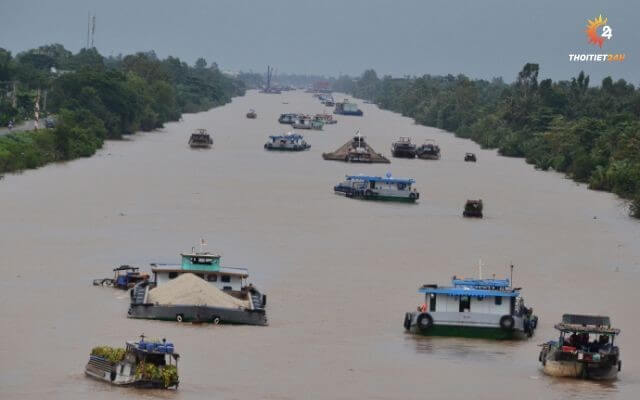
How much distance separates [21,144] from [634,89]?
58.3m

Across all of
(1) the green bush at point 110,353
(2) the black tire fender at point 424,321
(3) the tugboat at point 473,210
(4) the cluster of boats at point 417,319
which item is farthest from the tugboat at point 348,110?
(1) the green bush at point 110,353

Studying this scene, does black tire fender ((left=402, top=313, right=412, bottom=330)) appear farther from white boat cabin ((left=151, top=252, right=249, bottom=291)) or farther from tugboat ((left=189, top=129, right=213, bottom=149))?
tugboat ((left=189, top=129, right=213, bottom=149))

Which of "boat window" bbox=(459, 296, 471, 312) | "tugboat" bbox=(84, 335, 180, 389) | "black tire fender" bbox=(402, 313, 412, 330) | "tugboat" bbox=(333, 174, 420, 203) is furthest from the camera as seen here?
"tugboat" bbox=(333, 174, 420, 203)

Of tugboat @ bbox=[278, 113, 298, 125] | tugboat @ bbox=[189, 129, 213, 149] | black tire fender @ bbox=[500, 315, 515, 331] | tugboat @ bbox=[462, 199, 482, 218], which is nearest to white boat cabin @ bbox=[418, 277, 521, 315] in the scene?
black tire fender @ bbox=[500, 315, 515, 331]

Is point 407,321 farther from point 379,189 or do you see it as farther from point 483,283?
point 379,189

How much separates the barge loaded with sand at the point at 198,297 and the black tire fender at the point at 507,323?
427 centimetres

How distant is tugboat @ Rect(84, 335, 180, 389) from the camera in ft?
72.5

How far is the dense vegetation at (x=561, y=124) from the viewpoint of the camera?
64.5 m

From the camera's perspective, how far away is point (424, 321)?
27.5 m

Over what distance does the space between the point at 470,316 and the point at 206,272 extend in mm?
5253

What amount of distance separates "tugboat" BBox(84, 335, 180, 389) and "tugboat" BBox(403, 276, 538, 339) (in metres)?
6.39

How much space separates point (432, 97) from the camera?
143 meters

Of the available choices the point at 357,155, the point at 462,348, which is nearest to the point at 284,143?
the point at 357,155

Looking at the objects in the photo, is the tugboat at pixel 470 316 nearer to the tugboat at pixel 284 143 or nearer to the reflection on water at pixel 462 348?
the reflection on water at pixel 462 348
